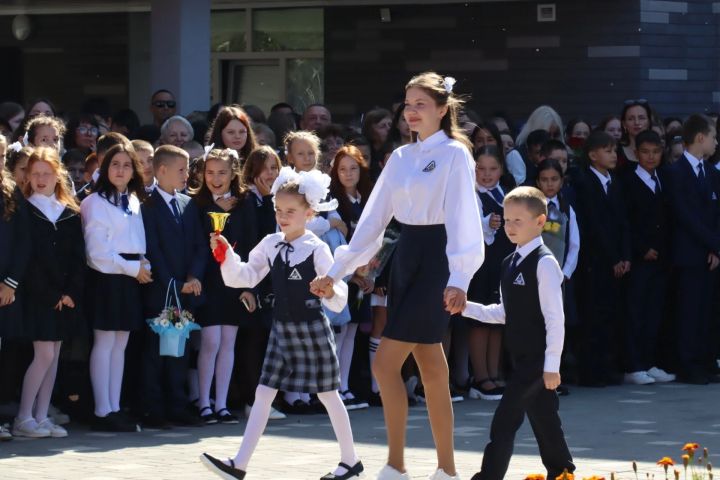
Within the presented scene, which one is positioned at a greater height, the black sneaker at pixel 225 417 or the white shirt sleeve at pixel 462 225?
the white shirt sleeve at pixel 462 225

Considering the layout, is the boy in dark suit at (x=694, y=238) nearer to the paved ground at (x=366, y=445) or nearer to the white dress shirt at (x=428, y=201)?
the paved ground at (x=366, y=445)

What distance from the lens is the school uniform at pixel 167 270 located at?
406 inches

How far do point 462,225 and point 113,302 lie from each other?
10.4 feet

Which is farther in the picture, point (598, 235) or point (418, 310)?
point (598, 235)

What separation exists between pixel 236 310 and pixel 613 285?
3507 mm

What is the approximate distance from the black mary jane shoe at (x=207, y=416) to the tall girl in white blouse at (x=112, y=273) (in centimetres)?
53

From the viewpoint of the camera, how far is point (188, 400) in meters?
10.6

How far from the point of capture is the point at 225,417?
10.5 m

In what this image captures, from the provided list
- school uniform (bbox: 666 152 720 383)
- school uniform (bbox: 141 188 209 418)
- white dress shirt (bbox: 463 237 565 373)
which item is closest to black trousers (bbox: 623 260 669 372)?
school uniform (bbox: 666 152 720 383)

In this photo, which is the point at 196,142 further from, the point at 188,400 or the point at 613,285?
the point at 613,285

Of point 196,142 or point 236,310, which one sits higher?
point 196,142

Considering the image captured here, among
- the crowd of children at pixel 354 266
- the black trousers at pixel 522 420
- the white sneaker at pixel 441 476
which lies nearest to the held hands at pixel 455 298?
the crowd of children at pixel 354 266

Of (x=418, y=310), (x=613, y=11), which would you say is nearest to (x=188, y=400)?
(x=418, y=310)

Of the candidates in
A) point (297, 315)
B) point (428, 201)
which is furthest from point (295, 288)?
point (428, 201)
